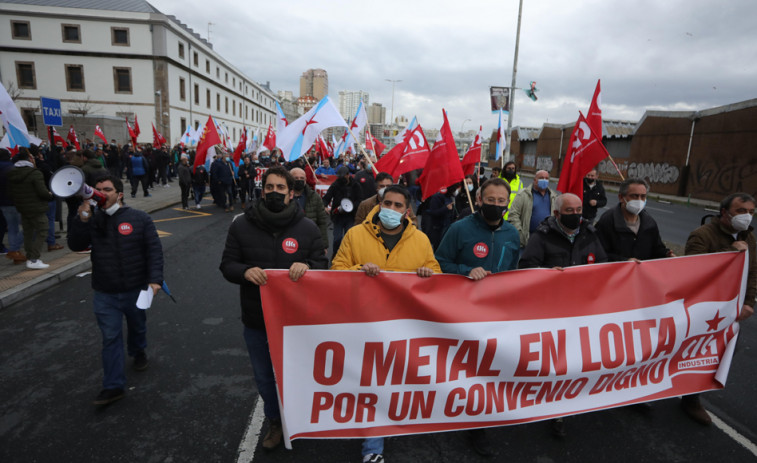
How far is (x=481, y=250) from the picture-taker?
10.5 ft

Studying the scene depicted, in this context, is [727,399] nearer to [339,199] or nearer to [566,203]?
[566,203]

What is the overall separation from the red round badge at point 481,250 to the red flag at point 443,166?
2.13 m

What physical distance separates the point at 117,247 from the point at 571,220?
3.63 m

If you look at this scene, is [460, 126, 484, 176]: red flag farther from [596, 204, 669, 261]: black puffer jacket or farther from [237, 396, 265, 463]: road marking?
[237, 396, 265, 463]: road marking

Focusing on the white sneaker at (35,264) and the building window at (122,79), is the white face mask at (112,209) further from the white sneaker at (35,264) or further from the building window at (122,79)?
the building window at (122,79)

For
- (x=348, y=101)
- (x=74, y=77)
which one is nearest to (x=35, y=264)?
(x=74, y=77)

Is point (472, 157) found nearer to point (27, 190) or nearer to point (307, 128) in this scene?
point (307, 128)

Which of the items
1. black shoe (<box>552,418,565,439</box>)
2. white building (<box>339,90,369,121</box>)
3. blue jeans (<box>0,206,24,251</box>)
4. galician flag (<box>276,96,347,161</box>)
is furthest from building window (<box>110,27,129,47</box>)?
white building (<box>339,90,369,121</box>)

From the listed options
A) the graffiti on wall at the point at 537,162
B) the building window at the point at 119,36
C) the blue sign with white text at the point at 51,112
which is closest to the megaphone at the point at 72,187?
the blue sign with white text at the point at 51,112

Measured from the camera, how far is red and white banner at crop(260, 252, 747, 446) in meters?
2.63

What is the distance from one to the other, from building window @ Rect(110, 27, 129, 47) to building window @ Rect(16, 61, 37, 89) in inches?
318

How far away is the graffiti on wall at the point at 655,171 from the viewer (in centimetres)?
2498

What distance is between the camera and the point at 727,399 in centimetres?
356

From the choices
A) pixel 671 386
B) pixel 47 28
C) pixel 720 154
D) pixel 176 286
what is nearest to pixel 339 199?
pixel 176 286
